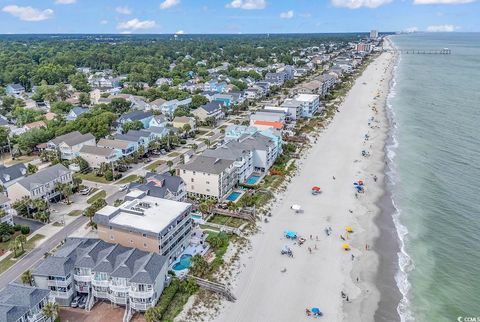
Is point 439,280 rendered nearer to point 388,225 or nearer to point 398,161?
point 388,225

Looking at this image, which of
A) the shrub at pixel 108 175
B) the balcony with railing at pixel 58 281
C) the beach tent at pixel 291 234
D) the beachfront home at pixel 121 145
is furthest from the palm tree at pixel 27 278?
the beachfront home at pixel 121 145

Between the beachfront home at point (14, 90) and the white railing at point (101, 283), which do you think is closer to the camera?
the white railing at point (101, 283)

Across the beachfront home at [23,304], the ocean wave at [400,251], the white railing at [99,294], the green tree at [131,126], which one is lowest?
the ocean wave at [400,251]

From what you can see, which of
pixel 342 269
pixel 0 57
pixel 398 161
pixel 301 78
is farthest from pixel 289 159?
pixel 0 57

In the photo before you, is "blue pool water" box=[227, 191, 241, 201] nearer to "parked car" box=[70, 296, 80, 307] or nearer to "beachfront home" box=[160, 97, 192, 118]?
"parked car" box=[70, 296, 80, 307]

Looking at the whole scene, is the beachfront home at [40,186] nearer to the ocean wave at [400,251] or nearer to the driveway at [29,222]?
the driveway at [29,222]

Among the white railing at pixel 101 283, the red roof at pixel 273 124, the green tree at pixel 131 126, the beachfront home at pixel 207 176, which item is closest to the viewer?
the white railing at pixel 101 283

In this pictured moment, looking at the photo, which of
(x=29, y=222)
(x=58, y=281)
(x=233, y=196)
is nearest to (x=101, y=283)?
(x=58, y=281)
